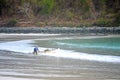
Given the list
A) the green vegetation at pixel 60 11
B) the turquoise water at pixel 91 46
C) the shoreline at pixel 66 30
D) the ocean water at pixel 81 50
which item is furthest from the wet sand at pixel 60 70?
the green vegetation at pixel 60 11

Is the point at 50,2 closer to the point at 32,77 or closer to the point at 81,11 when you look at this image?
the point at 81,11

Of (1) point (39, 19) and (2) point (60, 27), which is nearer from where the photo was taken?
(2) point (60, 27)

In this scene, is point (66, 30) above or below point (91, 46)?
below

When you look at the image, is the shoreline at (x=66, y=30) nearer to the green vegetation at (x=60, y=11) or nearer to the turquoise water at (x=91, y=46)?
the green vegetation at (x=60, y=11)

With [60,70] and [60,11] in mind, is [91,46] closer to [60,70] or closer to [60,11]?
[60,70]

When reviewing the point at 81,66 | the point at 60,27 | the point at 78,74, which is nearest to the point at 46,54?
the point at 81,66

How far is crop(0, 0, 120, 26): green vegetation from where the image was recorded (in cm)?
7306

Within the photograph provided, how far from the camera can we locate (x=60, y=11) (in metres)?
76.8

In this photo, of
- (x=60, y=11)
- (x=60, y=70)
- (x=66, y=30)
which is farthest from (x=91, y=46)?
(x=60, y=11)

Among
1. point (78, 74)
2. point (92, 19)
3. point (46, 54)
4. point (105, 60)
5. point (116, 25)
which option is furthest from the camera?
point (92, 19)

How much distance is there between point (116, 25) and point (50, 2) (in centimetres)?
1378

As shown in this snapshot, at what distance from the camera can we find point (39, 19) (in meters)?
75.4

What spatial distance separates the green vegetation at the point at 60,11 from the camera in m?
73.1

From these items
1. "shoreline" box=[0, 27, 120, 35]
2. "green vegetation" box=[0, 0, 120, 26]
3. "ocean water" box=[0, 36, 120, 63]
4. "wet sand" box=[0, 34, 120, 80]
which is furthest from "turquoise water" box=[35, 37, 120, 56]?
"green vegetation" box=[0, 0, 120, 26]
